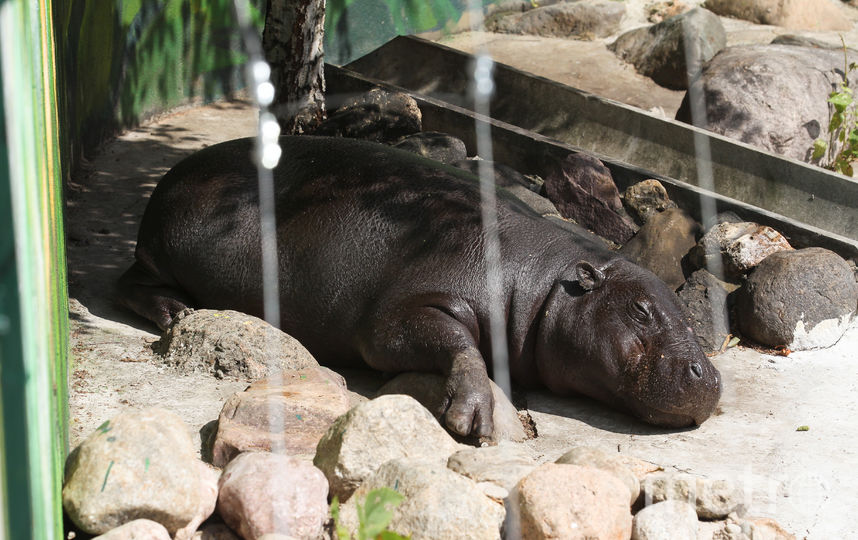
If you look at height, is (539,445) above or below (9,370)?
below

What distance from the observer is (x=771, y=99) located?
28.6 ft

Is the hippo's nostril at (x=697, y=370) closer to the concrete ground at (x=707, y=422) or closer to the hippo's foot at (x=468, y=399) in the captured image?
the concrete ground at (x=707, y=422)

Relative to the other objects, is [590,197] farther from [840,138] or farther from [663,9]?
[663,9]

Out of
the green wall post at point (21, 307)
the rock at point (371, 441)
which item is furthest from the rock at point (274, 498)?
the green wall post at point (21, 307)

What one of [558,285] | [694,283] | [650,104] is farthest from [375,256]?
[650,104]

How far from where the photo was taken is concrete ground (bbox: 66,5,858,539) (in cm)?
453

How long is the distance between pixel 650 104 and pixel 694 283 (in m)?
4.54

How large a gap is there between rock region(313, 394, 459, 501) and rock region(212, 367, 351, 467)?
32cm

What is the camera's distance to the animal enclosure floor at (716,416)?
451 centimetres

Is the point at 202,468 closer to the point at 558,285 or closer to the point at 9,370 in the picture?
the point at 9,370

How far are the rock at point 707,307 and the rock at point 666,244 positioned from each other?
161 millimetres

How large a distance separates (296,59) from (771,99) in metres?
4.21

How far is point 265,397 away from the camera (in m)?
4.33

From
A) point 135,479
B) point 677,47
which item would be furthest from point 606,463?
point 677,47
